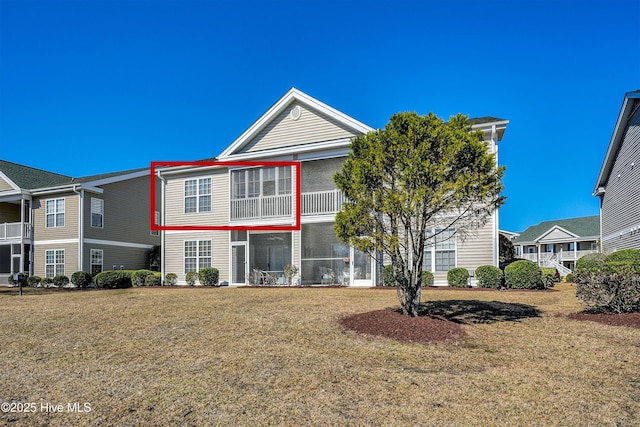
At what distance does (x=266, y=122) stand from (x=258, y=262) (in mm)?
6684

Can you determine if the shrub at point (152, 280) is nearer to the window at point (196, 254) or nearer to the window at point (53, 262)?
the window at point (196, 254)

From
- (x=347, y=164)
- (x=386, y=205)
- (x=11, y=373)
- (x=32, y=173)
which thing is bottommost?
(x=11, y=373)

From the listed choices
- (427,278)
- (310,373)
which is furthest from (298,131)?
(310,373)

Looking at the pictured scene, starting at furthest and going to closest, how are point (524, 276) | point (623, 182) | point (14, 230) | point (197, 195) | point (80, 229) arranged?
point (14, 230) < point (80, 229) < point (623, 182) < point (197, 195) < point (524, 276)

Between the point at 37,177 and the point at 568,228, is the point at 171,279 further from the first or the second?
the point at 568,228

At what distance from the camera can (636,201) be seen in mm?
19859

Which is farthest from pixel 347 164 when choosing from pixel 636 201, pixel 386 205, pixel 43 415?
pixel 636 201

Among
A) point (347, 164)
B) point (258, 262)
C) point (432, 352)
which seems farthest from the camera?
point (258, 262)

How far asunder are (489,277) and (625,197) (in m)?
11.7

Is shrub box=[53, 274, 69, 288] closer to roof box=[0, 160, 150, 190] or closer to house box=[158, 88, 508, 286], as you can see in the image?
roof box=[0, 160, 150, 190]

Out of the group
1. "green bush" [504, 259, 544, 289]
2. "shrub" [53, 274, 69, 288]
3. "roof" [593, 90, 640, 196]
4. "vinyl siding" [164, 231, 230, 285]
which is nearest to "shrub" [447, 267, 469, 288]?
"green bush" [504, 259, 544, 289]

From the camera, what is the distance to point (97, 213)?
2594 cm

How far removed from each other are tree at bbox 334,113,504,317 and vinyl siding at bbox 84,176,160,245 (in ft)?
71.5

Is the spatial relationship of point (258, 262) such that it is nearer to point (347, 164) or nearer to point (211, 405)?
point (347, 164)
